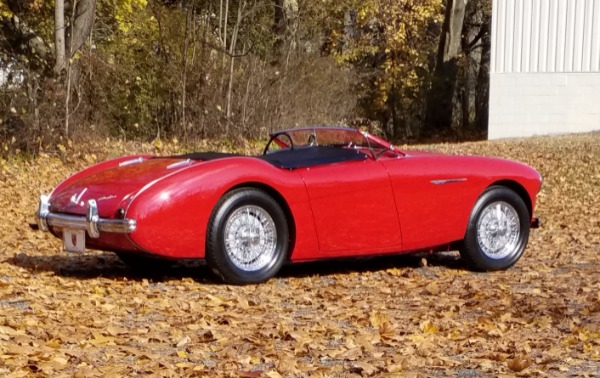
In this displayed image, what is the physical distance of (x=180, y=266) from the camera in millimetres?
9664

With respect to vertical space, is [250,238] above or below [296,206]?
below

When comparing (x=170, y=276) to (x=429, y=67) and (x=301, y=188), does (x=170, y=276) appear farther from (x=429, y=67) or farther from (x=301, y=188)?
(x=429, y=67)

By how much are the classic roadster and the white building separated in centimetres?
1790

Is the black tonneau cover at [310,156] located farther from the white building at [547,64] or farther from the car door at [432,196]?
the white building at [547,64]

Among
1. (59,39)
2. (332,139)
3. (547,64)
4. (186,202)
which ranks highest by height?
(59,39)

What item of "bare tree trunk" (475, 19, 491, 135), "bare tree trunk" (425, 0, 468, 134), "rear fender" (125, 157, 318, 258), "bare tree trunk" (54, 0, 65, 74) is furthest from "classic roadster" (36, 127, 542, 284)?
"bare tree trunk" (475, 19, 491, 135)

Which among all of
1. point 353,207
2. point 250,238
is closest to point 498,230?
point 353,207

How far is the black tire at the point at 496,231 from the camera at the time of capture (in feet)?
31.0

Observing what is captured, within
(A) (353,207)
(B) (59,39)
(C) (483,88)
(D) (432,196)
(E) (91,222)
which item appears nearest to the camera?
(E) (91,222)

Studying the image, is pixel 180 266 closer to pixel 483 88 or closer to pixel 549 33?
pixel 549 33

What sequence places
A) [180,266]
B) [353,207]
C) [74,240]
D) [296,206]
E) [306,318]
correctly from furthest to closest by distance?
1. [180,266]
2. [353,207]
3. [296,206]
4. [74,240]
5. [306,318]

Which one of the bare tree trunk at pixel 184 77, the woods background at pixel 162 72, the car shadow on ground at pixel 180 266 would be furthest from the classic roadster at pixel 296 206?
the bare tree trunk at pixel 184 77

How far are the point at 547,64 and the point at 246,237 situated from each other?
65.3ft

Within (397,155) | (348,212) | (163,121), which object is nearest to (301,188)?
(348,212)
